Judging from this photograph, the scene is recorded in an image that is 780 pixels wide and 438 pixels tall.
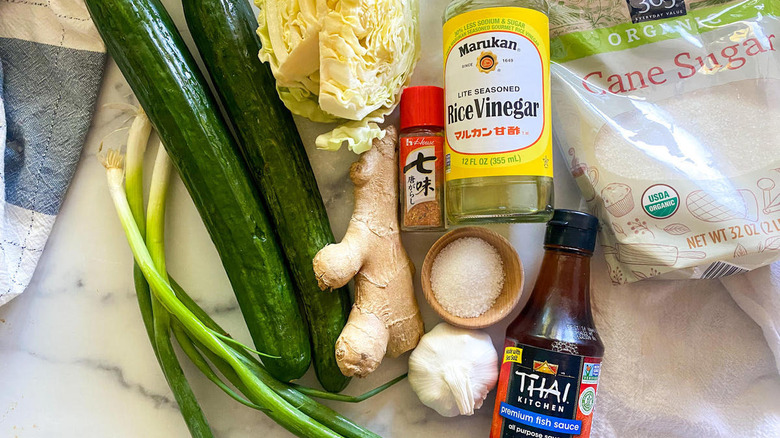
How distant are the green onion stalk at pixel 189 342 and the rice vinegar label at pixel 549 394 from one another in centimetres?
18

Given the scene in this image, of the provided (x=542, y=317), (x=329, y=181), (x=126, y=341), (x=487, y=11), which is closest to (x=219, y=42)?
(x=329, y=181)

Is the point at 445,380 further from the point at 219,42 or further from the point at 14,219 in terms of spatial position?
the point at 14,219

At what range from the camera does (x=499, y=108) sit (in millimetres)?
786

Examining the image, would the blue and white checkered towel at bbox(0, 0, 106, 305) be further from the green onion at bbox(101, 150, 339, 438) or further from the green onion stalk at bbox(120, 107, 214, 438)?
the green onion at bbox(101, 150, 339, 438)

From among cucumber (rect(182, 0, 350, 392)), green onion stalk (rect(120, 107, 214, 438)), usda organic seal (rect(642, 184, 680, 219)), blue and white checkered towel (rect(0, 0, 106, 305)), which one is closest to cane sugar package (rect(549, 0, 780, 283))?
usda organic seal (rect(642, 184, 680, 219))

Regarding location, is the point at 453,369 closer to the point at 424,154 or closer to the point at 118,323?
the point at 424,154

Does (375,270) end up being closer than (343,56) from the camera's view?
No

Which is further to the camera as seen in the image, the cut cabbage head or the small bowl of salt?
the small bowl of salt

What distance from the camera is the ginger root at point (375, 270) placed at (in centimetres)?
81

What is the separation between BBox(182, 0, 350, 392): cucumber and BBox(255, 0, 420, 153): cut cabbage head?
0.15ft

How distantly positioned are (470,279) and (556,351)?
0.52ft

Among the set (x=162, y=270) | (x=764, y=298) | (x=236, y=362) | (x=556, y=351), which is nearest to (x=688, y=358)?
(x=764, y=298)

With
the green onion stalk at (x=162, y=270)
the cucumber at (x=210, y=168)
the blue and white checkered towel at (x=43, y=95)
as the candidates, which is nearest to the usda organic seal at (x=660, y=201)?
the cucumber at (x=210, y=168)

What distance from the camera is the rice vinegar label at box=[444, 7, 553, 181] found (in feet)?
2.58
